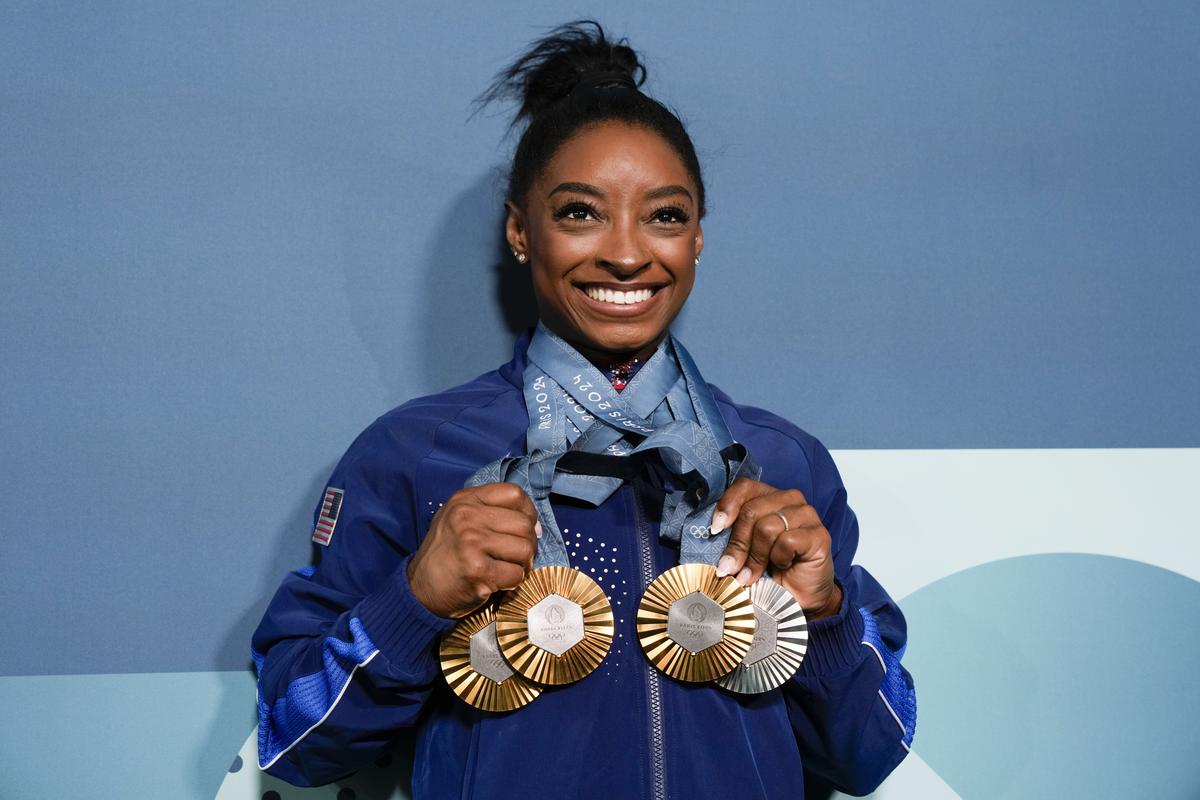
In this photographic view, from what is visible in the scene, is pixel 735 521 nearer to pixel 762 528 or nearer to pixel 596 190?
pixel 762 528

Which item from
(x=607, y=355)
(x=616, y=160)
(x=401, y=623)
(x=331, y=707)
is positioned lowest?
(x=331, y=707)

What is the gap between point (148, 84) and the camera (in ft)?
5.41

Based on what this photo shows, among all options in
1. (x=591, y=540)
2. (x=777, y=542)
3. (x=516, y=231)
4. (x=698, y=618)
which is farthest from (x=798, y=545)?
(x=516, y=231)

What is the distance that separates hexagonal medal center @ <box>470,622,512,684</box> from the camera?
128cm

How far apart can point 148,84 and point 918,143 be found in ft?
3.72

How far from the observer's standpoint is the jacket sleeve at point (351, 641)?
49.4 inches

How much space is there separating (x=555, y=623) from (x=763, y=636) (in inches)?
9.1

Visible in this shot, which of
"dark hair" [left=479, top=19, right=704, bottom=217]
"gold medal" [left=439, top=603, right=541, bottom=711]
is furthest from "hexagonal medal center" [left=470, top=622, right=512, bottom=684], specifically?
"dark hair" [left=479, top=19, right=704, bottom=217]

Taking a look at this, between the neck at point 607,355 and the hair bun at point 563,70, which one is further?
the hair bun at point 563,70

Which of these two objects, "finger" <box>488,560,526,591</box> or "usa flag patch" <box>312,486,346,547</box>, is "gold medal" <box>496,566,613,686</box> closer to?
"finger" <box>488,560,526,591</box>

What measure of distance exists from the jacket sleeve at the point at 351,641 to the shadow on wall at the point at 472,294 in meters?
0.25

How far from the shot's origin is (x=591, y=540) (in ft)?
4.49

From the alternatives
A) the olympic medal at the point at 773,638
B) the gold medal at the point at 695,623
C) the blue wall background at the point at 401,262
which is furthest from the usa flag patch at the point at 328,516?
the olympic medal at the point at 773,638

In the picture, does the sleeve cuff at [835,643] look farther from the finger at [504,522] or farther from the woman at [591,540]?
the finger at [504,522]
